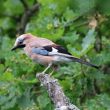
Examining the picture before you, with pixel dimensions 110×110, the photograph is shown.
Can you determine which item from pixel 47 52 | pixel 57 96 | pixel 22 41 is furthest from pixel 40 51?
pixel 57 96

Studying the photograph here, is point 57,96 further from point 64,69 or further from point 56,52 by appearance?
point 64,69

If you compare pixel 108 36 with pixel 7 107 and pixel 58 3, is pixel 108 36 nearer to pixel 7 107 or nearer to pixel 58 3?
pixel 58 3

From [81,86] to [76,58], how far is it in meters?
1.06

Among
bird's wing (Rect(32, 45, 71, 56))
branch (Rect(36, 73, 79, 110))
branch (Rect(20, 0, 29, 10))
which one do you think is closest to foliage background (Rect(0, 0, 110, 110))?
bird's wing (Rect(32, 45, 71, 56))

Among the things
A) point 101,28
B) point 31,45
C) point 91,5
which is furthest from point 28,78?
point 91,5

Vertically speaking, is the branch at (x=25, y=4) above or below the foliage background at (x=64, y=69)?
above

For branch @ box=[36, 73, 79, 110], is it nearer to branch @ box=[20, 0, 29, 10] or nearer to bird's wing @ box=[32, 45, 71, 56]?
bird's wing @ box=[32, 45, 71, 56]

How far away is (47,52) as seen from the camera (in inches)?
221

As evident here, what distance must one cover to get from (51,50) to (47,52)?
9 cm

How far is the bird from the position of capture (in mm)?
5430

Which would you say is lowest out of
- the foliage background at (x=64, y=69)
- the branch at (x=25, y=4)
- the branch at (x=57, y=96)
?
the branch at (x=57, y=96)

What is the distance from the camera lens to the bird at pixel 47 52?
5430 millimetres

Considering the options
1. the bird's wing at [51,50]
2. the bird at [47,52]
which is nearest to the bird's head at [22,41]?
the bird at [47,52]

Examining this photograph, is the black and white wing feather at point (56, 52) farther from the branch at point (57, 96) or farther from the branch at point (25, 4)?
the branch at point (25, 4)
